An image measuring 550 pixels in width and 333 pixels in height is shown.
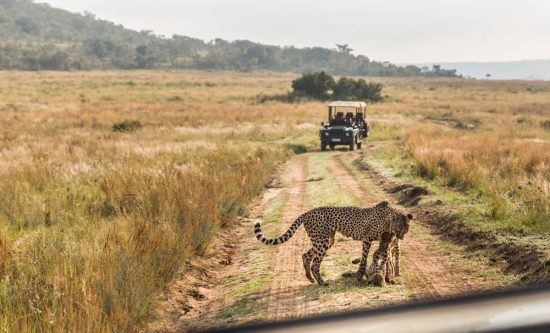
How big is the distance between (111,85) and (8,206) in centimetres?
8350

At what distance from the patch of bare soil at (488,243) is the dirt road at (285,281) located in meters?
0.26

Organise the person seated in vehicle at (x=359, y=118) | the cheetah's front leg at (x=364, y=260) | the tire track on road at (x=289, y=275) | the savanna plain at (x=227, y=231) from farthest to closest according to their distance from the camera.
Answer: the person seated in vehicle at (x=359, y=118)
the cheetah's front leg at (x=364, y=260)
the tire track on road at (x=289, y=275)
the savanna plain at (x=227, y=231)

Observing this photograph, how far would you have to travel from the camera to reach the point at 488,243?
9844 mm

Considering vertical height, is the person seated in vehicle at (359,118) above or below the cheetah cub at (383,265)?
below

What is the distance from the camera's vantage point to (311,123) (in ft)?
135

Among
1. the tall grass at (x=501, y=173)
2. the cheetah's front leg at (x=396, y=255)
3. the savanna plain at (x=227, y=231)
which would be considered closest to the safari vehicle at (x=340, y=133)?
the savanna plain at (x=227, y=231)

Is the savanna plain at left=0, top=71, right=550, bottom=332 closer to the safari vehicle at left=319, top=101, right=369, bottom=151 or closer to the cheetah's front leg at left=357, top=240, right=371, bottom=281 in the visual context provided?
the cheetah's front leg at left=357, top=240, right=371, bottom=281

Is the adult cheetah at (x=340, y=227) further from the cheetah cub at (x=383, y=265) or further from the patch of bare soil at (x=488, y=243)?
the patch of bare soil at (x=488, y=243)

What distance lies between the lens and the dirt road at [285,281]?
7.06m

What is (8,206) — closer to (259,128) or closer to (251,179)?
(251,179)

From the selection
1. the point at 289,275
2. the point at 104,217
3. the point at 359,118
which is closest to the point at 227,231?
the point at 104,217

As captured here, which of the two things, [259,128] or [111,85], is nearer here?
[259,128]

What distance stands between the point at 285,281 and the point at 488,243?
142 inches

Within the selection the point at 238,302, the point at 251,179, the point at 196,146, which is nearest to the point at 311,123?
the point at 196,146
